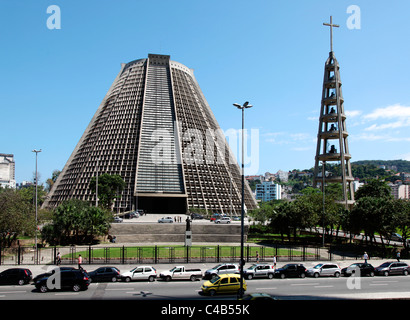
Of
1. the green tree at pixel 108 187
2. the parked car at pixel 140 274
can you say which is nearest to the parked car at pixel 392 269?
the parked car at pixel 140 274

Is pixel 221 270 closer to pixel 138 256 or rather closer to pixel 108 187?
pixel 138 256

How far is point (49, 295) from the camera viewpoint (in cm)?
2120

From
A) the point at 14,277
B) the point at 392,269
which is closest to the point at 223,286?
the point at 14,277

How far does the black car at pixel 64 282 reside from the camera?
22000mm

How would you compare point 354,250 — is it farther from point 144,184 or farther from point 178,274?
point 144,184

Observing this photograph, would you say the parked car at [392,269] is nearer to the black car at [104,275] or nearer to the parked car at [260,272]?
the parked car at [260,272]

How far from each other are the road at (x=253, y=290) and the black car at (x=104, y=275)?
631 mm

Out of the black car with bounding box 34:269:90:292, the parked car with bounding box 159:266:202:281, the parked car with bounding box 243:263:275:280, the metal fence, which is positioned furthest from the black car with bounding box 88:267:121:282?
the parked car with bounding box 243:263:275:280

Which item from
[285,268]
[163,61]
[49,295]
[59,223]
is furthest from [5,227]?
[163,61]

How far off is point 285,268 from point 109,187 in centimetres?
4453

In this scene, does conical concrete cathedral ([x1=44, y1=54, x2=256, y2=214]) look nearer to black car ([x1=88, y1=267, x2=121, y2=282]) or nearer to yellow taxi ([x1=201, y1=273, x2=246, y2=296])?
black car ([x1=88, y1=267, x2=121, y2=282])

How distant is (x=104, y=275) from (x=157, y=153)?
176 ft

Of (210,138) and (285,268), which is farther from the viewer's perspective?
(210,138)
